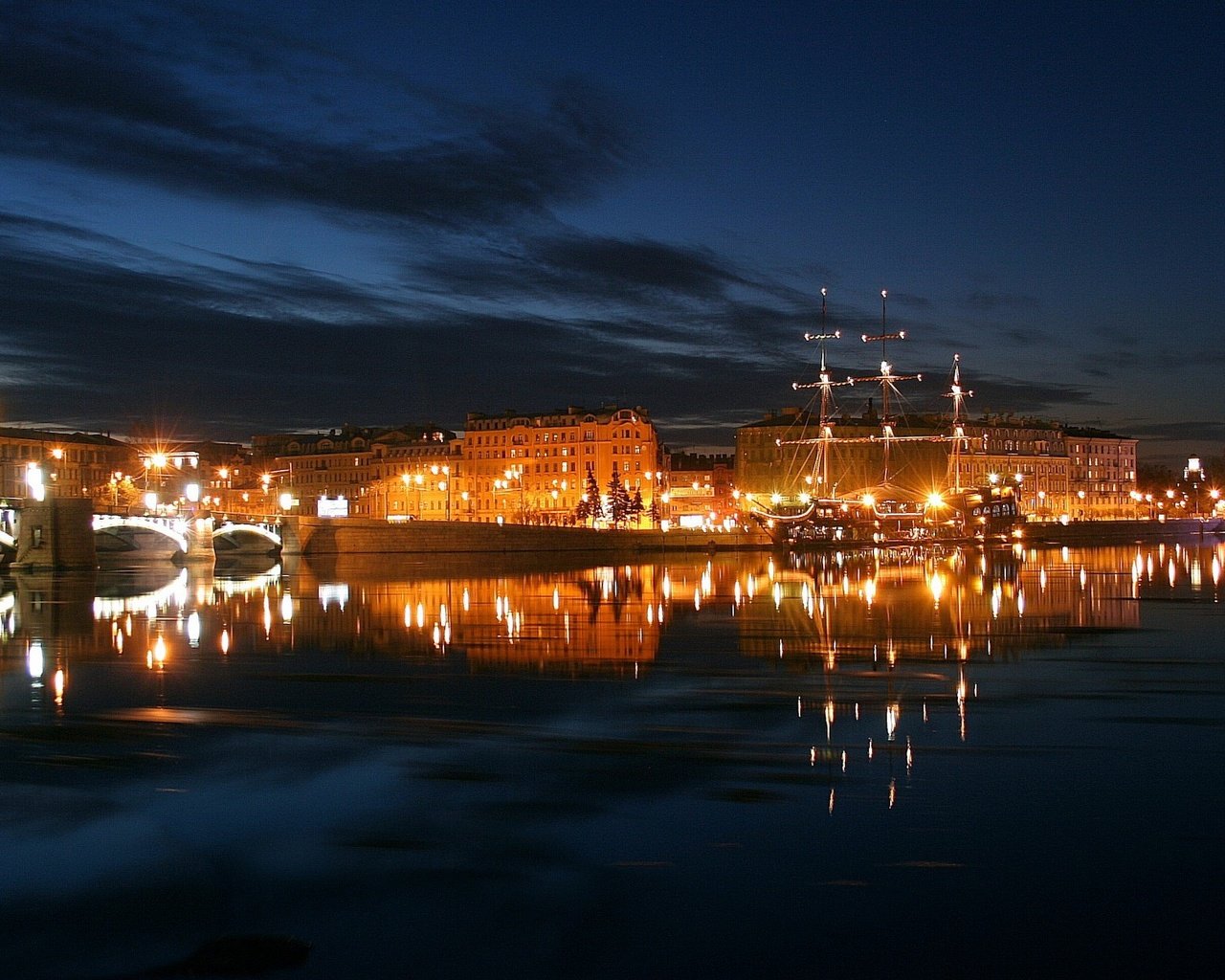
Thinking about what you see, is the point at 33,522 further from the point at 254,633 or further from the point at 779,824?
the point at 779,824

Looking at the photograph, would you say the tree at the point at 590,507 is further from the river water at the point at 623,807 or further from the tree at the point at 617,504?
the river water at the point at 623,807

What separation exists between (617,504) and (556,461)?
19827 mm

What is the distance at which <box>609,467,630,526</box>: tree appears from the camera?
133m

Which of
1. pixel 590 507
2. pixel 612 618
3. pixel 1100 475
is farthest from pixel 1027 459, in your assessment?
pixel 612 618

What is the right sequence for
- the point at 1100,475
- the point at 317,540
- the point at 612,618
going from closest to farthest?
the point at 612,618 < the point at 317,540 < the point at 1100,475

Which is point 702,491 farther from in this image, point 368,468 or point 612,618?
point 612,618

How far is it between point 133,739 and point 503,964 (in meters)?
8.55

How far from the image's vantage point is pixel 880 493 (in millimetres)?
126875

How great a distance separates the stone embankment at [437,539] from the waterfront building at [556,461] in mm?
45726

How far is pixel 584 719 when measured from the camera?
15.9 metres

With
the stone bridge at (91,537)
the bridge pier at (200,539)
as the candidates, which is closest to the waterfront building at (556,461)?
the stone bridge at (91,537)

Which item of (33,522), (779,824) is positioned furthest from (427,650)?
(33,522)

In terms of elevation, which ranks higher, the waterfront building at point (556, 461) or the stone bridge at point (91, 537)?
the waterfront building at point (556, 461)

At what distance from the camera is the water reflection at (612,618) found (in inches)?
854
